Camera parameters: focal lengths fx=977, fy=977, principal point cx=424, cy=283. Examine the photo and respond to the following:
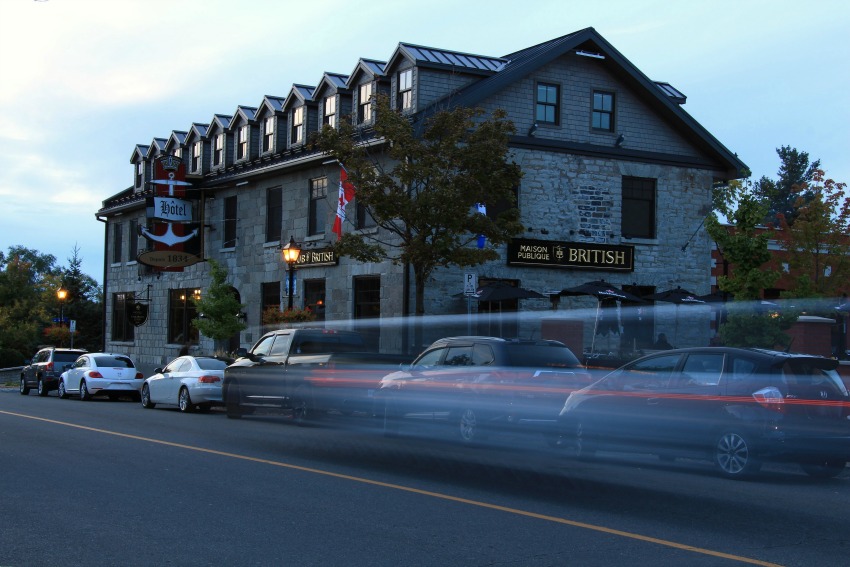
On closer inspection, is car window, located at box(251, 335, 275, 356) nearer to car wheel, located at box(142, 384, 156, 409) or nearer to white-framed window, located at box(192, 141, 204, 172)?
car wheel, located at box(142, 384, 156, 409)

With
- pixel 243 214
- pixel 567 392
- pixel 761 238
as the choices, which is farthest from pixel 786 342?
pixel 243 214

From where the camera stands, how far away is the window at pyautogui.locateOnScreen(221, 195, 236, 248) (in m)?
36.1

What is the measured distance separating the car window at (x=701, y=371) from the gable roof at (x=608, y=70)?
14.8 meters

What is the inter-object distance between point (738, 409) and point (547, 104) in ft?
61.7

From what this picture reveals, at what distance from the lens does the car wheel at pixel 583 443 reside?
13375mm

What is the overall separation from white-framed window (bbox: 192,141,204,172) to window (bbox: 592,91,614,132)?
1598 centimetres

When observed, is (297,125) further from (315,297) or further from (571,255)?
(571,255)

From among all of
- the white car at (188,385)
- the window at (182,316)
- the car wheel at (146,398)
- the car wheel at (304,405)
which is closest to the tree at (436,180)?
the white car at (188,385)

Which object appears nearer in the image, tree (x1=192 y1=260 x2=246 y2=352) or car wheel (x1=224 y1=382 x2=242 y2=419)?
Answer: car wheel (x1=224 y1=382 x2=242 y2=419)

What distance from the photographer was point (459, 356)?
15.3 metres

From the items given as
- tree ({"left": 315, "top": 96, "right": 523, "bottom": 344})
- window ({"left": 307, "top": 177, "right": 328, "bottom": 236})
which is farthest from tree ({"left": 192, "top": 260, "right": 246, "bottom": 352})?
tree ({"left": 315, "top": 96, "right": 523, "bottom": 344})

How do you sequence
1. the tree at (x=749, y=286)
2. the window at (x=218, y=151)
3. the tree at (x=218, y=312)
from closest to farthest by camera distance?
the tree at (x=749, y=286), the tree at (x=218, y=312), the window at (x=218, y=151)

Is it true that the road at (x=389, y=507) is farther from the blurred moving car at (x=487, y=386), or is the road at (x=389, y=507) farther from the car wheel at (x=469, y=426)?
the blurred moving car at (x=487, y=386)

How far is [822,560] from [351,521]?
12.3 ft
